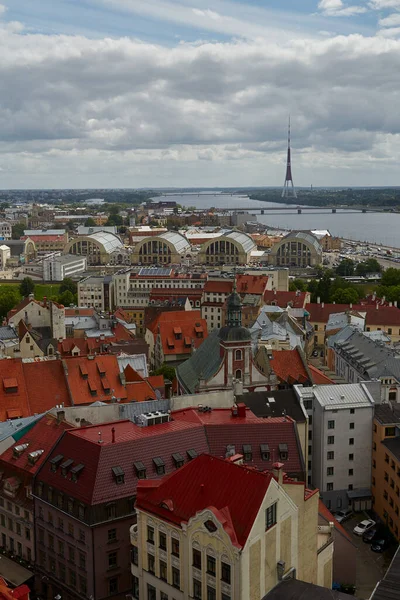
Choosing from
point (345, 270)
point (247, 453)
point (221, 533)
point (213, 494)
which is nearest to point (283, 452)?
point (247, 453)

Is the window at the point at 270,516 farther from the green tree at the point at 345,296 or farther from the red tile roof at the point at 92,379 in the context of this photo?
the green tree at the point at 345,296

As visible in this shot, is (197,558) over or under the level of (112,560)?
over

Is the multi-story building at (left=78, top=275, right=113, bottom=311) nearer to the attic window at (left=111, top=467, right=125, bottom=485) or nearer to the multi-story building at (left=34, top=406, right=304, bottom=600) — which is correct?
the multi-story building at (left=34, top=406, right=304, bottom=600)

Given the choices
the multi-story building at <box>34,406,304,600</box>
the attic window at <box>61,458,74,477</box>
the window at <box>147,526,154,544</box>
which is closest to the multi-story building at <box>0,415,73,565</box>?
the multi-story building at <box>34,406,304,600</box>

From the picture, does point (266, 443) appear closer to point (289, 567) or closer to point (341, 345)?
point (289, 567)

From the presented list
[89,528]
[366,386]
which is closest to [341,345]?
[366,386]

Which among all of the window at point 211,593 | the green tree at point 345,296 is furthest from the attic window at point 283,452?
the green tree at point 345,296

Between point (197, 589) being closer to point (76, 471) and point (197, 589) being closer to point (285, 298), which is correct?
point (76, 471)
